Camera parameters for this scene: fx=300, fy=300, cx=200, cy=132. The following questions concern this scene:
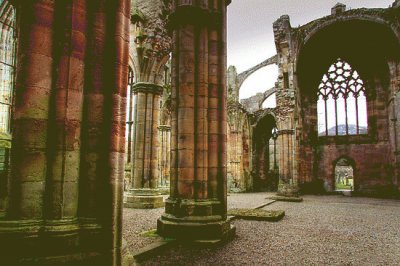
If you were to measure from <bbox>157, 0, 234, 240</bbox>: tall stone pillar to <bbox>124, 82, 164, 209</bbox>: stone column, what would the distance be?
443cm

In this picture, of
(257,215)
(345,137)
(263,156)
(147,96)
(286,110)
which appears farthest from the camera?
(263,156)

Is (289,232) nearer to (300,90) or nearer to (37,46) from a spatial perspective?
(37,46)

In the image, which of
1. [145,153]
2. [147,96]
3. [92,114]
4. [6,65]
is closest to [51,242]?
[92,114]

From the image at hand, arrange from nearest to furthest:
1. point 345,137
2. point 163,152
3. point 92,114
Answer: point 92,114 < point 163,152 < point 345,137

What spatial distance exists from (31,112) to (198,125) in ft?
9.59

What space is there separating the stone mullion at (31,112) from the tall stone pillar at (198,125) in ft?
8.85

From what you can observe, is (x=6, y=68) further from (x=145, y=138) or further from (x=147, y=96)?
(x=145, y=138)

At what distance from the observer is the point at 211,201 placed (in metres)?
4.70

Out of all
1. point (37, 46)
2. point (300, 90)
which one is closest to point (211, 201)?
point (37, 46)

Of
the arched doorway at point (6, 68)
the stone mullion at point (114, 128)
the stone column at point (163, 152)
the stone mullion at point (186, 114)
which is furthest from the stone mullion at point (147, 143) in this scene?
the stone column at point (163, 152)

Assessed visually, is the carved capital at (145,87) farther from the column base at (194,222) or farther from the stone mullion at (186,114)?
the column base at (194,222)

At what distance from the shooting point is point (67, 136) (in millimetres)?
2252

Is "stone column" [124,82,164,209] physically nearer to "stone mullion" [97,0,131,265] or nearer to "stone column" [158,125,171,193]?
"stone mullion" [97,0,131,265]

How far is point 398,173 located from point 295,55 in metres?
8.41
